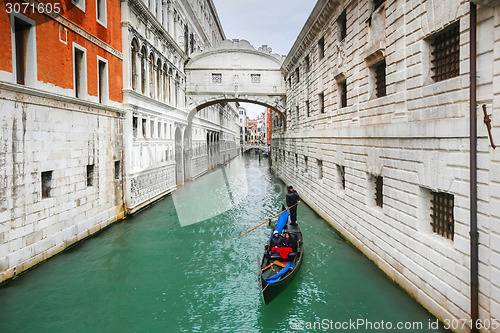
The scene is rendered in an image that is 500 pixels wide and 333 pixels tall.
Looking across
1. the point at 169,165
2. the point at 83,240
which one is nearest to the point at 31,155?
the point at 83,240

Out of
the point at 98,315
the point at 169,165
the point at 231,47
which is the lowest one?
the point at 98,315

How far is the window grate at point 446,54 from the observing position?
5.80m

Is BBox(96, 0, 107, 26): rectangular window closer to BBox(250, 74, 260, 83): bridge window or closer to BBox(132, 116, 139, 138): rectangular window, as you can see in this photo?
BBox(132, 116, 139, 138): rectangular window

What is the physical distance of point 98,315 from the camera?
6.55 m

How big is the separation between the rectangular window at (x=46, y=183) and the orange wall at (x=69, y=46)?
257cm

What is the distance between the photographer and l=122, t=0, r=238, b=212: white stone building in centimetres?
1420

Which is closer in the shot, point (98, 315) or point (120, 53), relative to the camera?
point (98, 315)

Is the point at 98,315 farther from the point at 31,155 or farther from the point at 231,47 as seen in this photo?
the point at 231,47

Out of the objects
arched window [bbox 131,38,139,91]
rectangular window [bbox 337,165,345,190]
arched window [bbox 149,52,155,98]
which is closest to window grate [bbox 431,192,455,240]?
rectangular window [bbox 337,165,345,190]

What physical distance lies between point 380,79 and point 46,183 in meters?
9.71

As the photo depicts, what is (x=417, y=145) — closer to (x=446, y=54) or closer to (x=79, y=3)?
(x=446, y=54)

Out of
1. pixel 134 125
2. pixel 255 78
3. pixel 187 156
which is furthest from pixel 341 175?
pixel 187 156

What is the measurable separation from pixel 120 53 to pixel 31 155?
673 centimetres

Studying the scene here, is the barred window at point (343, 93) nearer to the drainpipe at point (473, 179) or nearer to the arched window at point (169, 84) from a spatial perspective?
the drainpipe at point (473, 179)
